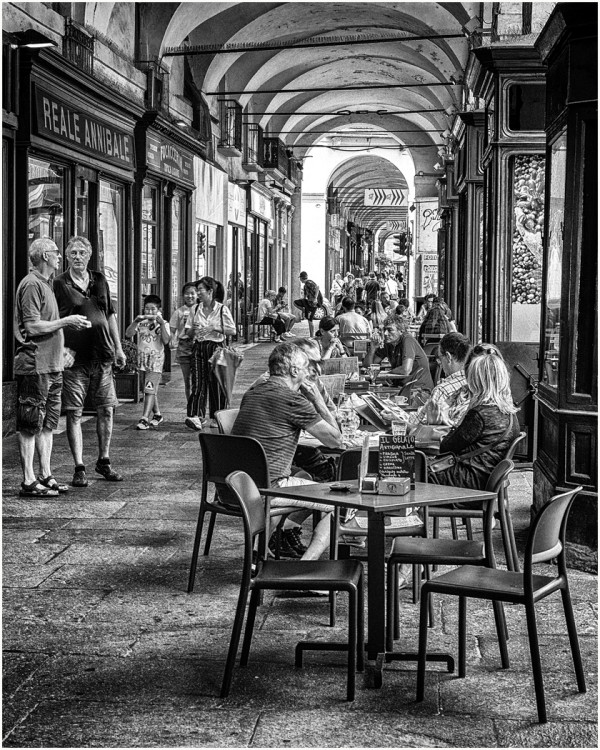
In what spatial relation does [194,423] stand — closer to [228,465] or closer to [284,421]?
[284,421]

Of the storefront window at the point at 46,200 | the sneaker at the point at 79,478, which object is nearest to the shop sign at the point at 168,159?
the storefront window at the point at 46,200

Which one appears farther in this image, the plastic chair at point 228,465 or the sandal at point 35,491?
the sandal at point 35,491

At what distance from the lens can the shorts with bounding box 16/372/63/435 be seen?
753 centimetres

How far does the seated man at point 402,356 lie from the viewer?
962 centimetres

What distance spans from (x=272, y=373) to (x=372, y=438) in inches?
28.9

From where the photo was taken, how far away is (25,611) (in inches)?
201

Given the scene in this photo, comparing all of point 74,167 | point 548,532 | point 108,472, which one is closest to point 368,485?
point 548,532

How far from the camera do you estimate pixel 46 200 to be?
11.8 metres

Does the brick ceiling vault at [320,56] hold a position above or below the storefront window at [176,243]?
above

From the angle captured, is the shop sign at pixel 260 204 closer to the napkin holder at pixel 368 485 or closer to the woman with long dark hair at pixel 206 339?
the woman with long dark hair at pixel 206 339

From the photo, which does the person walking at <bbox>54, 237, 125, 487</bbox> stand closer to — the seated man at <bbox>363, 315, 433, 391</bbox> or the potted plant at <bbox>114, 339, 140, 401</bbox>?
the seated man at <bbox>363, 315, 433, 391</bbox>

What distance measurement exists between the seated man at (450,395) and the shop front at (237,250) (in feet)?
55.0

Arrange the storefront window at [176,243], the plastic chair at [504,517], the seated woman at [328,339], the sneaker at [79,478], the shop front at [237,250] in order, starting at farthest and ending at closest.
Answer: the shop front at [237,250]
the storefront window at [176,243]
the seated woman at [328,339]
the sneaker at [79,478]
the plastic chair at [504,517]

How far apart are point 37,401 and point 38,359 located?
30cm
